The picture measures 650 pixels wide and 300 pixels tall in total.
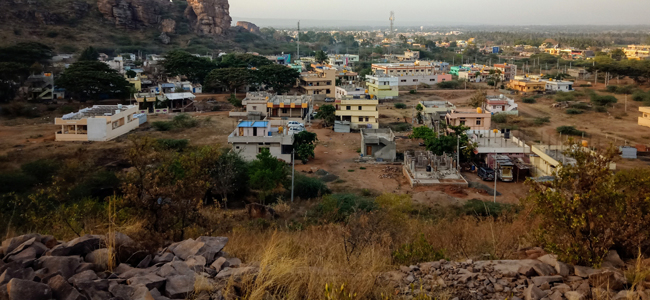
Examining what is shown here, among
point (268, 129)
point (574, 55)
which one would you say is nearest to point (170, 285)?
point (268, 129)

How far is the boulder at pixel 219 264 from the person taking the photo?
4.27 metres

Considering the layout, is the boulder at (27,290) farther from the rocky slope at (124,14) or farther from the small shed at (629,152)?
the rocky slope at (124,14)

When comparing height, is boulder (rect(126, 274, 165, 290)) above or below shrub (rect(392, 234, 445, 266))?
above

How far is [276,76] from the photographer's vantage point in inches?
1516

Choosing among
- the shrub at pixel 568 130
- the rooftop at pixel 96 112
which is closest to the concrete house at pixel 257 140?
the rooftop at pixel 96 112

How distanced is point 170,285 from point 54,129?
25380 mm

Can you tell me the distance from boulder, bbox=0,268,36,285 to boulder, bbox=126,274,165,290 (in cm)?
70

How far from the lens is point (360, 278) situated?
3.99 metres

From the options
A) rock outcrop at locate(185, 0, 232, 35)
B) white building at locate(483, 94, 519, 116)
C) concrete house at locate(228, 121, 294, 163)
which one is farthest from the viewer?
rock outcrop at locate(185, 0, 232, 35)

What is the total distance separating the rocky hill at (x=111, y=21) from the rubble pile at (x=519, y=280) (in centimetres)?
5149

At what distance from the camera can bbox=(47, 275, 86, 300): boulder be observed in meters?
3.37

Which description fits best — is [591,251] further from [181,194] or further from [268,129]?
[268,129]

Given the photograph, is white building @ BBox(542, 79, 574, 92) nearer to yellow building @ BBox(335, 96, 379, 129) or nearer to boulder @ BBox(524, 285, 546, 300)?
yellow building @ BBox(335, 96, 379, 129)

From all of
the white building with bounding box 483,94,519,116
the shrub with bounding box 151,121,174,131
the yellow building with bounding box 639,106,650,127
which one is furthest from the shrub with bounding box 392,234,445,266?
the yellow building with bounding box 639,106,650,127
